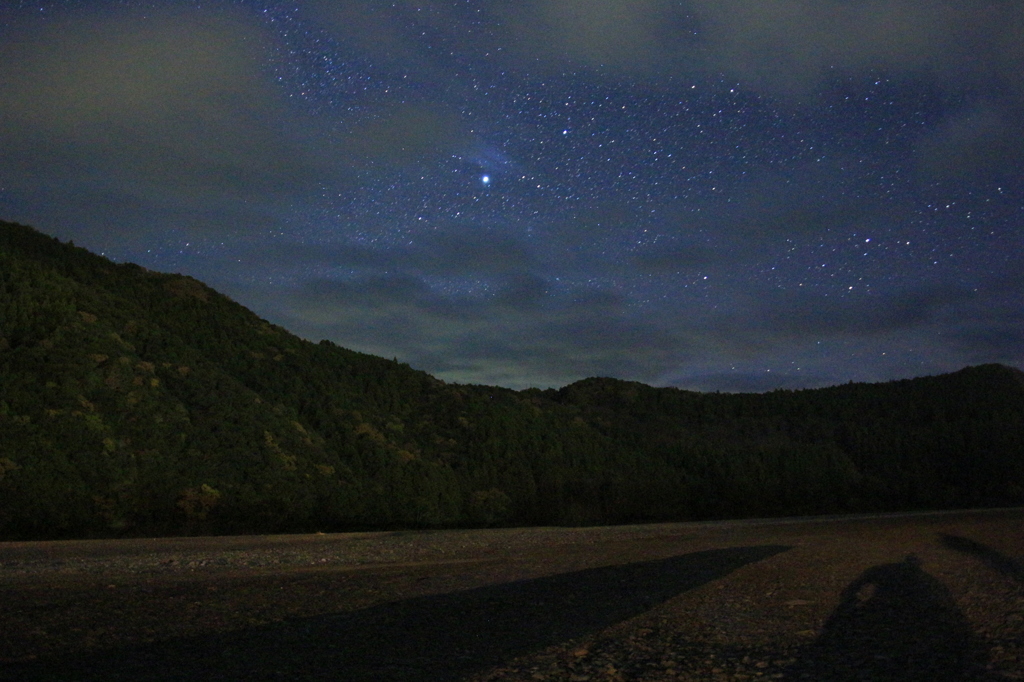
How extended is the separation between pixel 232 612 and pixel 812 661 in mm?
6615

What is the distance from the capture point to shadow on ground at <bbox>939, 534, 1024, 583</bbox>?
12.1 meters

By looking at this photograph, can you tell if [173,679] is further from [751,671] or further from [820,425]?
[820,425]

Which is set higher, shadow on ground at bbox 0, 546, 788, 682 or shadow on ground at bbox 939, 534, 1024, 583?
shadow on ground at bbox 939, 534, 1024, 583

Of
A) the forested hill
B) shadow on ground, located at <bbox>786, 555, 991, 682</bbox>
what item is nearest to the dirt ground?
shadow on ground, located at <bbox>786, 555, 991, 682</bbox>

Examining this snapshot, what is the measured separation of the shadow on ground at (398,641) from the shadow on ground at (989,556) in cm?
510

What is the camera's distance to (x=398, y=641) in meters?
7.57

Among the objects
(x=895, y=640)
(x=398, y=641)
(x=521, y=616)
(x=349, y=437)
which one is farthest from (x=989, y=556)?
(x=349, y=437)

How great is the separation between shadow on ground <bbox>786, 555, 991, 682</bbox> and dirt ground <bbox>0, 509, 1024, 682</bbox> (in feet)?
0.08

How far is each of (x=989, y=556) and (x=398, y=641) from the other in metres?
12.6

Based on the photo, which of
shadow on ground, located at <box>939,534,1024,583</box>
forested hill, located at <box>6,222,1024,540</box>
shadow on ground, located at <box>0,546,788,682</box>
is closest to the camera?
shadow on ground, located at <box>0,546,788,682</box>

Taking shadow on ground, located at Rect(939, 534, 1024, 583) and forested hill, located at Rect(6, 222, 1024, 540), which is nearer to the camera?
shadow on ground, located at Rect(939, 534, 1024, 583)

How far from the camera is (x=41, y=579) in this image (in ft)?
40.4

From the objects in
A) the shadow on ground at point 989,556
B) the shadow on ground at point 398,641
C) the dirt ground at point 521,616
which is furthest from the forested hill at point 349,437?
the shadow on ground at point 989,556

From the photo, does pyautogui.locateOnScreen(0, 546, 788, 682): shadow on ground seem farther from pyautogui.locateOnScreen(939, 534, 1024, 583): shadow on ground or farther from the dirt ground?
pyautogui.locateOnScreen(939, 534, 1024, 583): shadow on ground
